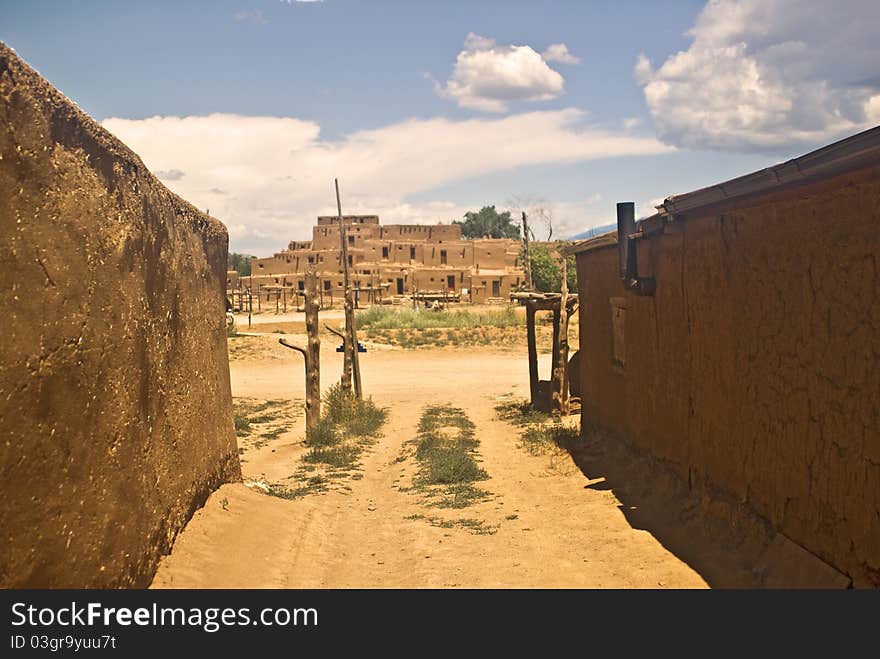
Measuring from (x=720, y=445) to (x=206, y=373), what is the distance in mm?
4753

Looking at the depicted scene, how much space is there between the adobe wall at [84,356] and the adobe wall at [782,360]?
14.7ft

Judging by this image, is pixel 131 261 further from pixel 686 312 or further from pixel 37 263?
pixel 686 312

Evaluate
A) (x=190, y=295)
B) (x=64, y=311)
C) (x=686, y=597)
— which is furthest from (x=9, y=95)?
(x=686, y=597)

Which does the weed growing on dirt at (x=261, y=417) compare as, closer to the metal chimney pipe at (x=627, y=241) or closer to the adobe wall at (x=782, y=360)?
the metal chimney pipe at (x=627, y=241)

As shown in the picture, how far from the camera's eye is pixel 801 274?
5.65 metres

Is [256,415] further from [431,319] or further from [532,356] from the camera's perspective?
[431,319]

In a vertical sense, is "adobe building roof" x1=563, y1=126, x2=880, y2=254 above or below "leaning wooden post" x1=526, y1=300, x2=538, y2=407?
above

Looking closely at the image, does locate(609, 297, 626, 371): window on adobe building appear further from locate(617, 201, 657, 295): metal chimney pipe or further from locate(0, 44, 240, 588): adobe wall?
locate(0, 44, 240, 588): adobe wall

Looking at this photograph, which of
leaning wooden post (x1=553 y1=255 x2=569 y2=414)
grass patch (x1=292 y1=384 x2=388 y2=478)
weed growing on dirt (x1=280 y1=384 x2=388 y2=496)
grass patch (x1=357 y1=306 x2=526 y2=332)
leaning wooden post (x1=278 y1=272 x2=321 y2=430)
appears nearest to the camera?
weed growing on dirt (x1=280 y1=384 x2=388 y2=496)

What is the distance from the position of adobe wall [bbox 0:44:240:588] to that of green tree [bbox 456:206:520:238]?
10244 centimetres

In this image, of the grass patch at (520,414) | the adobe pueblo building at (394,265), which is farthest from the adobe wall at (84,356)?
the adobe pueblo building at (394,265)

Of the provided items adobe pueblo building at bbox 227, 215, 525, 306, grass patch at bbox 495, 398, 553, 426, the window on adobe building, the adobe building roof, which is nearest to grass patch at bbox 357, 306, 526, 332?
adobe pueblo building at bbox 227, 215, 525, 306

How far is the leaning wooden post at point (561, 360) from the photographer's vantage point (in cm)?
1619

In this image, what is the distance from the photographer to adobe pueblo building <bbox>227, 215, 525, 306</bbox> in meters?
57.9
